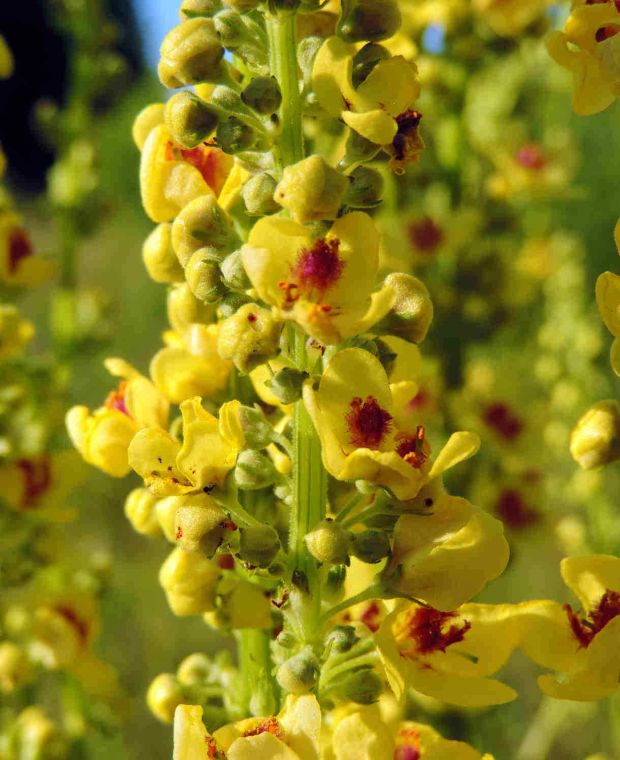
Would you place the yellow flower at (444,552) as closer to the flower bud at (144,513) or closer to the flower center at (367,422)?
the flower center at (367,422)

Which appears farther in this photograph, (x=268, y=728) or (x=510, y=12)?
(x=510, y=12)

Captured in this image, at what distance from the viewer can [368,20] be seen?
0.88 metres

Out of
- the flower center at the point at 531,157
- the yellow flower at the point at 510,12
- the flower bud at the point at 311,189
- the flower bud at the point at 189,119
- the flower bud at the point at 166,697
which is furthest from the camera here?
the flower center at the point at 531,157

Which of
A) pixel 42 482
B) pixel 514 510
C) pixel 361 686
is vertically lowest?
pixel 514 510

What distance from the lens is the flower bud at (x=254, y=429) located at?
0.92m

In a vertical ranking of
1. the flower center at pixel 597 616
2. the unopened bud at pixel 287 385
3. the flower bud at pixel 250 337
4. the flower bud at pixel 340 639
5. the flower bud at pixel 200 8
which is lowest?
the flower center at pixel 597 616

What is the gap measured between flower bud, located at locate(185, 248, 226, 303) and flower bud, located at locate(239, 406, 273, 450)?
10 cm

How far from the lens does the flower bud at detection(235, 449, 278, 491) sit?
3.03 feet

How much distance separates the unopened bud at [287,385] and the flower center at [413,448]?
9 centimetres

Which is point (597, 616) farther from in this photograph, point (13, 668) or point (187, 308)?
point (13, 668)

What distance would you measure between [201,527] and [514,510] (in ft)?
4.94

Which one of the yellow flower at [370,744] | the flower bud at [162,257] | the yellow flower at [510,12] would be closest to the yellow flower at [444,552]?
the yellow flower at [370,744]

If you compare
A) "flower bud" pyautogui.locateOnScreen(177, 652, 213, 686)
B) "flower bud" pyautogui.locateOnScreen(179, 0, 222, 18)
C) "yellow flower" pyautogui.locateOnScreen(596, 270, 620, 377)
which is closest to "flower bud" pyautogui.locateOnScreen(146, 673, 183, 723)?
"flower bud" pyautogui.locateOnScreen(177, 652, 213, 686)

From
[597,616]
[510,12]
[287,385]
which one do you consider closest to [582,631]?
[597,616]
